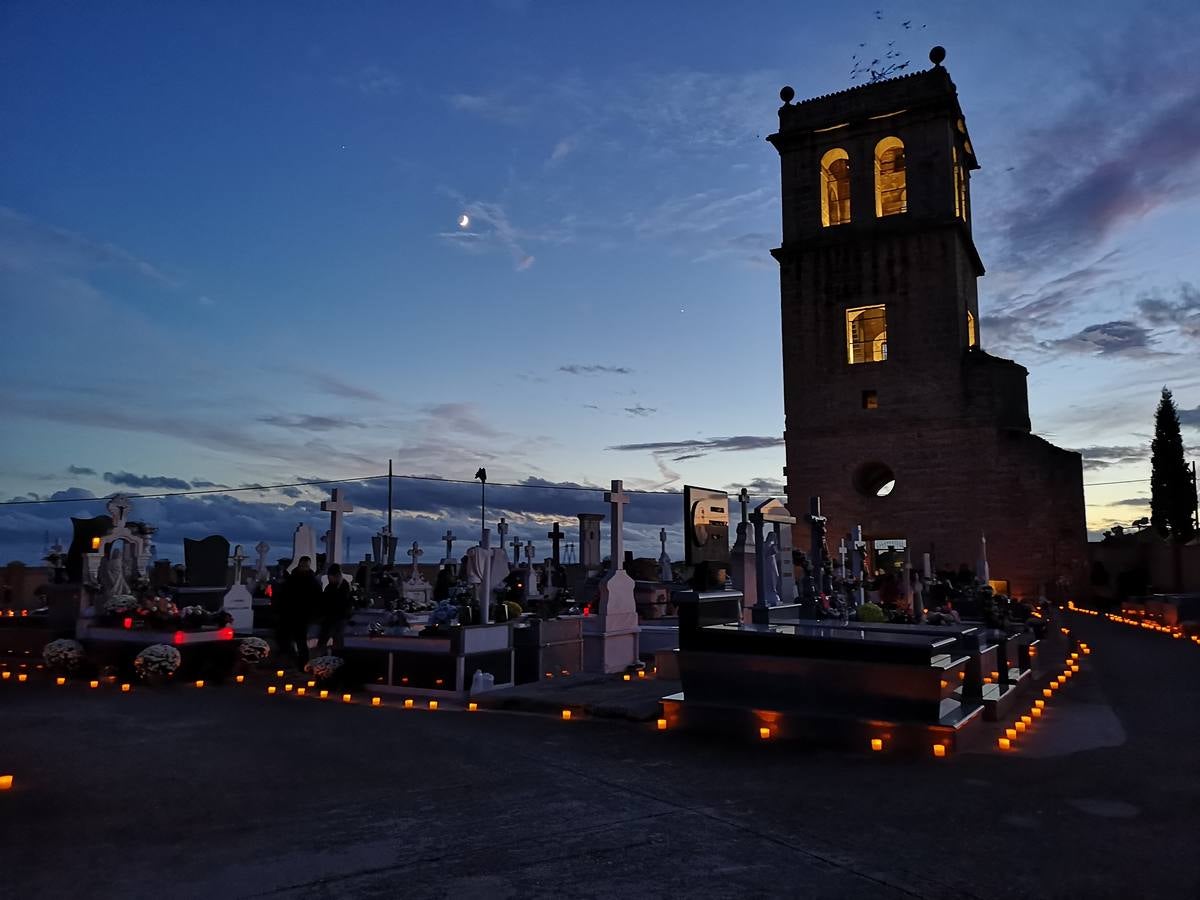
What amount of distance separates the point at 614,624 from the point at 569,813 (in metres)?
7.09

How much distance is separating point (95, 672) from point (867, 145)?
29370 mm

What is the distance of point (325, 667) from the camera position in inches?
421

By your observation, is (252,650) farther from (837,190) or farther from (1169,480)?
(1169,480)

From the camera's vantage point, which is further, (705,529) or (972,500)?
(972,500)

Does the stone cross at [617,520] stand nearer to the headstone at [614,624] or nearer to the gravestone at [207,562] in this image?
the headstone at [614,624]

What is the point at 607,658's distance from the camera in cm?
1206

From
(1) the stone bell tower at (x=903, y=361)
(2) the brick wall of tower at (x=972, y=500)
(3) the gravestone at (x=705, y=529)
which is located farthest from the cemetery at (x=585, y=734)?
(1) the stone bell tower at (x=903, y=361)

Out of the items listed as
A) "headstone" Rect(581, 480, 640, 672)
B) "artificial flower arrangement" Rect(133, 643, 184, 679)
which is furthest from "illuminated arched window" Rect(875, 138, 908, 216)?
"artificial flower arrangement" Rect(133, 643, 184, 679)

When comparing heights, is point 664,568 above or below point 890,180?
below

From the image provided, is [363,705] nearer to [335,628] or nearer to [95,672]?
[335,628]

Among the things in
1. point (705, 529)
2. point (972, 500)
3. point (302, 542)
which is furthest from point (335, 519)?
point (972, 500)

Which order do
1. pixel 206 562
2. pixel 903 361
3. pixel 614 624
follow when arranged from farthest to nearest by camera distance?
pixel 903 361 < pixel 206 562 < pixel 614 624

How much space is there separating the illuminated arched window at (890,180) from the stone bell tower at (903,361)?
5cm

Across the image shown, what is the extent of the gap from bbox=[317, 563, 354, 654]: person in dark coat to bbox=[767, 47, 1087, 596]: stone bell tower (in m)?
21.0
